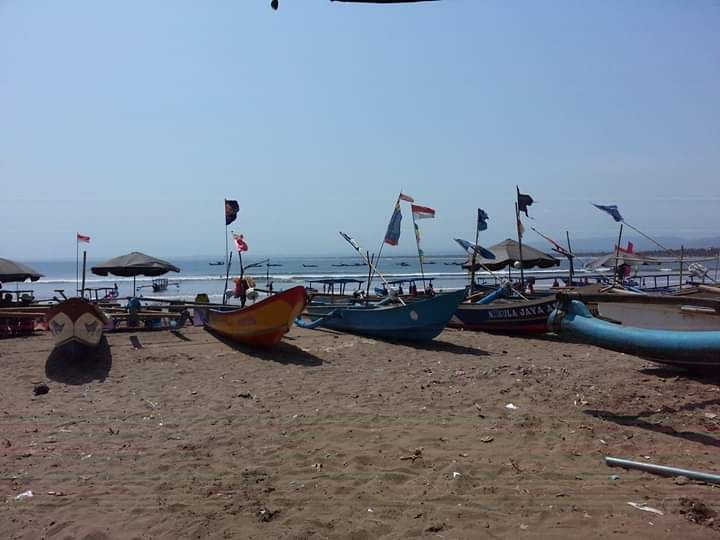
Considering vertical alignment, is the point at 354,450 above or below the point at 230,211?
below

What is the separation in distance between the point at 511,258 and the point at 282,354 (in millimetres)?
9572

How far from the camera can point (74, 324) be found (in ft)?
30.5

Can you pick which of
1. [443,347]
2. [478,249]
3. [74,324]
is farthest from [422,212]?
[74,324]

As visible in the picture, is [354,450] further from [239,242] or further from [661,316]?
[239,242]

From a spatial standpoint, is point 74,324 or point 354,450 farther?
point 74,324

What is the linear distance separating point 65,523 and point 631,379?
21.4 feet

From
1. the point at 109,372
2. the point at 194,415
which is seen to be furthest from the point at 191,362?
the point at 194,415

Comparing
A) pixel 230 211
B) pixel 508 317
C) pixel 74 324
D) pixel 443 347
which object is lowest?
pixel 443 347

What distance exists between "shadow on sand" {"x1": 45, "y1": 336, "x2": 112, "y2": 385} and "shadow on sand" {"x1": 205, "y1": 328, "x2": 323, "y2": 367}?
2237mm

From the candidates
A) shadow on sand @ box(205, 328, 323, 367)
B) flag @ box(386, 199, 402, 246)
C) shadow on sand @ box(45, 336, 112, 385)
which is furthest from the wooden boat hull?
flag @ box(386, 199, 402, 246)

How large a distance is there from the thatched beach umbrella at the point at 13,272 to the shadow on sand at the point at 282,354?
6.90m

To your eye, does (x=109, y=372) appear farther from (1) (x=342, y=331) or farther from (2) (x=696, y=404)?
(2) (x=696, y=404)

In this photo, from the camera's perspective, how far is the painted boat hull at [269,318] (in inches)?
402

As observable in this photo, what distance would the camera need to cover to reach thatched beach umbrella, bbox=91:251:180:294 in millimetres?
14359
